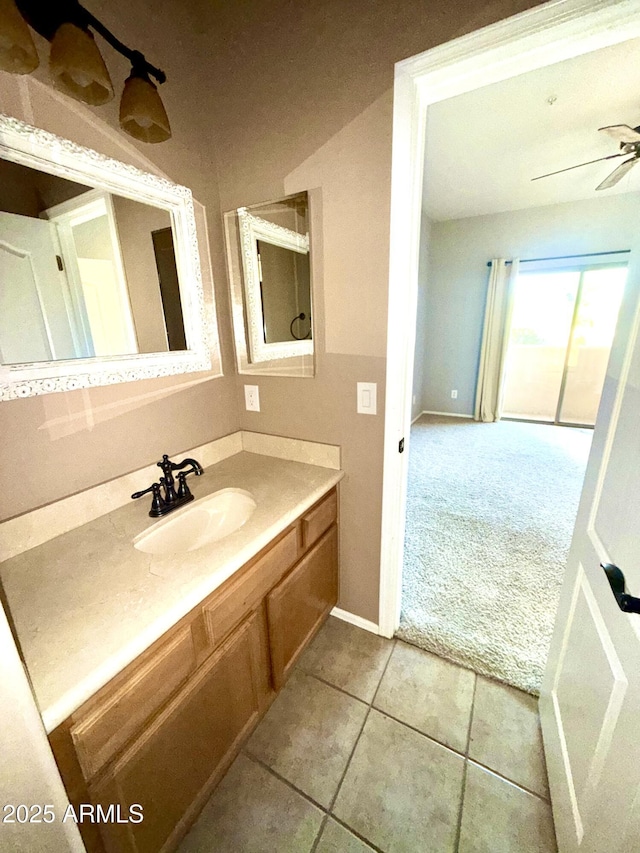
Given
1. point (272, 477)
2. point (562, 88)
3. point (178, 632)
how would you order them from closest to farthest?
point (178, 632)
point (272, 477)
point (562, 88)

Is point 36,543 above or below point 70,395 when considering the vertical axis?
below

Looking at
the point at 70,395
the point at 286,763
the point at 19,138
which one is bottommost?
the point at 286,763

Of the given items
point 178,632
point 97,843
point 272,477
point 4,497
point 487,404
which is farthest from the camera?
point 487,404

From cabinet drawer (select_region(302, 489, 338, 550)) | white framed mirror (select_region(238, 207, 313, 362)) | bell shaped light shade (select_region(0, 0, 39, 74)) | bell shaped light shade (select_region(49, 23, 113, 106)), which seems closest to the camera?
bell shaped light shade (select_region(0, 0, 39, 74))

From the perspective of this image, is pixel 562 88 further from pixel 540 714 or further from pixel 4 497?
pixel 4 497

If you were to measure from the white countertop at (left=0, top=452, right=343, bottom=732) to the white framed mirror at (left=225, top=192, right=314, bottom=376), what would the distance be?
0.64 m

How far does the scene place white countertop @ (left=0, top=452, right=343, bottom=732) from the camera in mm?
630

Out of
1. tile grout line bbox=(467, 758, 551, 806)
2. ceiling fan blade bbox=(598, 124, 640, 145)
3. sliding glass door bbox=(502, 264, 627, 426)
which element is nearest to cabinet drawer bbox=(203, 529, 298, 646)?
tile grout line bbox=(467, 758, 551, 806)

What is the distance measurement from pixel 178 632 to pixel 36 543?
22.3 inches

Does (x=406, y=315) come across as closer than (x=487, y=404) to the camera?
Yes

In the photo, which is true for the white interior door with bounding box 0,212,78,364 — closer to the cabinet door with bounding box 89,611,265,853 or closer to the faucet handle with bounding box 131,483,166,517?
the faucet handle with bounding box 131,483,166,517

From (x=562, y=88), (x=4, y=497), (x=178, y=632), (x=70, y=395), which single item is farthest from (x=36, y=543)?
(x=562, y=88)

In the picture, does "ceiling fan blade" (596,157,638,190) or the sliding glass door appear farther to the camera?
the sliding glass door

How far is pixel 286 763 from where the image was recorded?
115 centimetres
